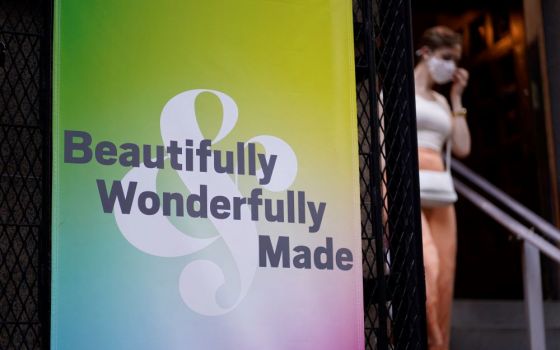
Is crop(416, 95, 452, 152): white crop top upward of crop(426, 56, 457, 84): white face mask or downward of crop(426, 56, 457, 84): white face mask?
downward

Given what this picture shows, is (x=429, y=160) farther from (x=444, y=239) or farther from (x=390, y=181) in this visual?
(x=390, y=181)

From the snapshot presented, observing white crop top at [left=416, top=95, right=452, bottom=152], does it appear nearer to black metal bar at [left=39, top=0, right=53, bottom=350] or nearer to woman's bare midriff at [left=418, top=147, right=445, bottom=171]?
woman's bare midriff at [left=418, top=147, right=445, bottom=171]

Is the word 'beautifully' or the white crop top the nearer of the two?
the word 'beautifully'

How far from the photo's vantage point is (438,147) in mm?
7551

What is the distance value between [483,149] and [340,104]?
6239 millimetres

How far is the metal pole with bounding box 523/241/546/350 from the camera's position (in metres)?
7.25

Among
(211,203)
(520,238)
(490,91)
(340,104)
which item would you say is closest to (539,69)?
(490,91)

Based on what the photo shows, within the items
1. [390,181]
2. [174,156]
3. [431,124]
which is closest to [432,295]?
[431,124]

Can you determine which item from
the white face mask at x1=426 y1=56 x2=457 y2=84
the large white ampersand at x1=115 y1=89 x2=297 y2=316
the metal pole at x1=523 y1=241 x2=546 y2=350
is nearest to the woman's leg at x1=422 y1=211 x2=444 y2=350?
the metal pole at x1=523 y1=241 x2=546 y2=350

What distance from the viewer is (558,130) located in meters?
9.31

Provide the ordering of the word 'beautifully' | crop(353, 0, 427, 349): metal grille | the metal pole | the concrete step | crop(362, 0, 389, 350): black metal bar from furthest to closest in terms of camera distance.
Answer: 1. the concrete step
2. the metal pole
3. crop(353, 0, 427, 349): metal grille
4. crop(362, 0, 389, 350): black metal bar
5. the word 'beautifully'

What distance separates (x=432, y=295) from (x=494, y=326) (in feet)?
3.19

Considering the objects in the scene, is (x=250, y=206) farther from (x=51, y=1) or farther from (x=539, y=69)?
(x=539, y=69)

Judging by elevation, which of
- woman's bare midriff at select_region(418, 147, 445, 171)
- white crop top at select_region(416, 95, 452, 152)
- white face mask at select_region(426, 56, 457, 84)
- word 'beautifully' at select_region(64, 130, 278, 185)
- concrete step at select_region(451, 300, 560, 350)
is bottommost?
concrete step at select_region(451, 300, 560, 350)
